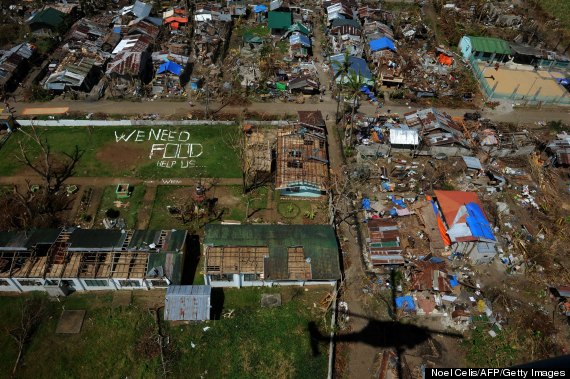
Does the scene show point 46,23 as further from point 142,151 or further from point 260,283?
point 260,283

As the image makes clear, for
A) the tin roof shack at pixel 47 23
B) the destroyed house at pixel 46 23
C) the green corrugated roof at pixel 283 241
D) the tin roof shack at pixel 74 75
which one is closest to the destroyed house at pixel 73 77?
the tin roof shack at pixel 74 75

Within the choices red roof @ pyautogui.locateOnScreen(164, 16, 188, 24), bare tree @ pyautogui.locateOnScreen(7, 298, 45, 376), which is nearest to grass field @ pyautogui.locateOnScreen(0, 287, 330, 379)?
bare tree @ pyautogui.locateOnScreen(7, 298, 45, 376)

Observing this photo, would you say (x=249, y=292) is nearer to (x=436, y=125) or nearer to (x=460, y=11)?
(x=436, y=125)

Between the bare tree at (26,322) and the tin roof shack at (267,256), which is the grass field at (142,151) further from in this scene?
the bare tree at (26,322)

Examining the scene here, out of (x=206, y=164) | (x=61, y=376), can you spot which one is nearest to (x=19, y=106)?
(x=206, y=164)

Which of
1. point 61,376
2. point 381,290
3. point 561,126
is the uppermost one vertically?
point 561,126

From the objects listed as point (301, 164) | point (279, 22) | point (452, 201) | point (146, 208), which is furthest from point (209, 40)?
point (452, 201)
